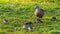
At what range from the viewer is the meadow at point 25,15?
10070 mm

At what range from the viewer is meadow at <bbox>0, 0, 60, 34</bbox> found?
10.1 metres

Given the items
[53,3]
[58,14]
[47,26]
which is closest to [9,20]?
[47,26]

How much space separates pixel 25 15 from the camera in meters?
12.5

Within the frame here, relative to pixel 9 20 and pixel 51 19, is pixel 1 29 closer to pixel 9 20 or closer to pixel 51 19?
pixel 9 20

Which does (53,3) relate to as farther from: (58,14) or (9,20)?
(9,20)

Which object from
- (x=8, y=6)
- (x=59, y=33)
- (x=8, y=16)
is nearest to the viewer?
(x=59, y=33)

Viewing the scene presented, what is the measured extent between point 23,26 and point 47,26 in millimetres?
1054

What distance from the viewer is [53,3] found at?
1541 cm

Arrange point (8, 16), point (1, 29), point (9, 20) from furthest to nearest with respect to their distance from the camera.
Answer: point (8, 16), point (9, 20), point (1, 29)

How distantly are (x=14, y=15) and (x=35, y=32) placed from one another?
2981 millimetres

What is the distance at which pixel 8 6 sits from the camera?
1435cm

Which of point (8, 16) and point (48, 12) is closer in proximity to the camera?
point (8, 16)

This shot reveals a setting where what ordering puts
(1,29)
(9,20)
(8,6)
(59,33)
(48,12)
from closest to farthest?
1. (59,33)
2. (1,29)
3. (9,20)
4. (48,12)
5. (8,6)

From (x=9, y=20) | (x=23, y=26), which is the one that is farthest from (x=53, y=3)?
(x=23, y=26)
